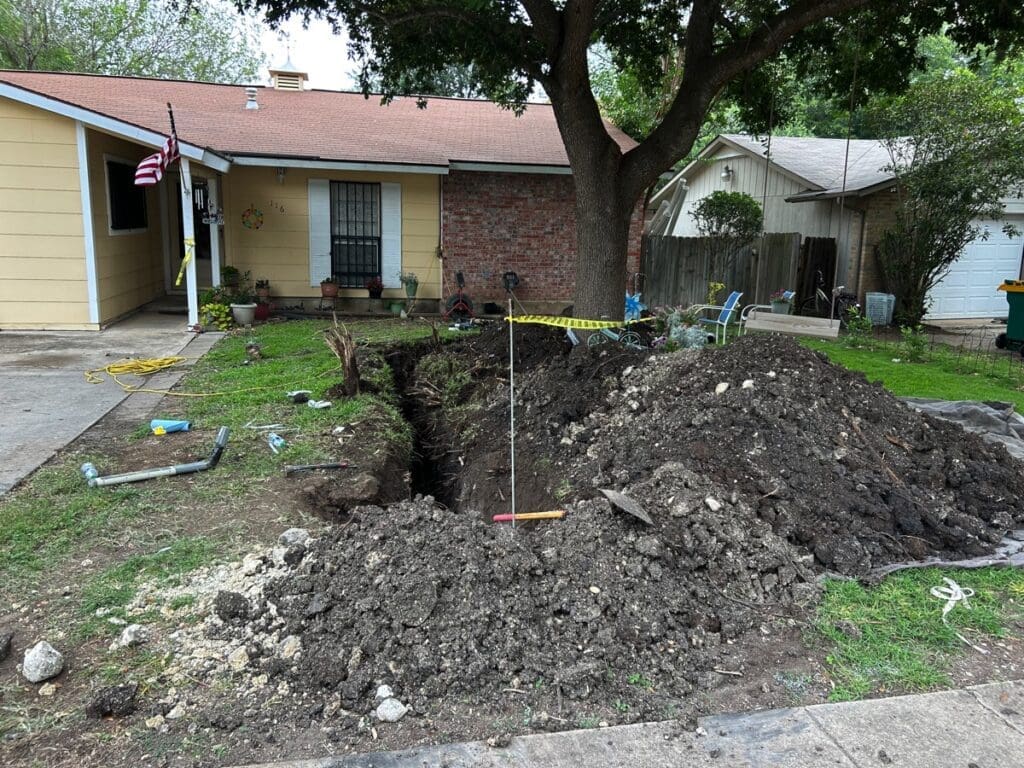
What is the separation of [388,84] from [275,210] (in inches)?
156

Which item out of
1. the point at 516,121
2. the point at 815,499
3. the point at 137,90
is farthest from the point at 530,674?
the point at 137,90

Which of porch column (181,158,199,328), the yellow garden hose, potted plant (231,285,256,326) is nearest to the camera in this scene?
the yellow garden hose

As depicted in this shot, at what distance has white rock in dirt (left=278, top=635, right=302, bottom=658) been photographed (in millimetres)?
3301

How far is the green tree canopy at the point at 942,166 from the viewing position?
1300 centimetres

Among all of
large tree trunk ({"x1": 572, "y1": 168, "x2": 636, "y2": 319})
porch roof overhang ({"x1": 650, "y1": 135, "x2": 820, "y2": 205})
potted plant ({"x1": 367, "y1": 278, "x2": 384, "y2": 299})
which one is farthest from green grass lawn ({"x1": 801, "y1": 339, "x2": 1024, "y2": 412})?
potted plant ({"x1": 367, "y1": 278, "x2": 384, "y2": 299})

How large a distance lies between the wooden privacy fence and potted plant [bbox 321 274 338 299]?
20.7ft

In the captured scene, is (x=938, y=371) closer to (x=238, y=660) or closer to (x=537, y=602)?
(x=537, y=602)

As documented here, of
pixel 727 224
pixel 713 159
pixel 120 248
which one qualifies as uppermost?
pixel 713 159

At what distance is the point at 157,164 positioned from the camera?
1088cm

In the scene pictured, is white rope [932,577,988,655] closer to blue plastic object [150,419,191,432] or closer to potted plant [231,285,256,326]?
blue plastic object [150,419,191,432]

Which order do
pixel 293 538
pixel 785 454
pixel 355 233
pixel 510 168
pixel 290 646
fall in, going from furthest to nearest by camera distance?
pixel 355 233 → pixel 510 168 → pixel 785 454 → pixel 293 538 → pixel 290 646

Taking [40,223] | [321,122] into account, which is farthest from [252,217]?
[40,223]

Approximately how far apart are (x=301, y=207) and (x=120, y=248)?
10.4 ft

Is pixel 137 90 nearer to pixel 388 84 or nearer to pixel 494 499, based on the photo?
pixel 388 84
